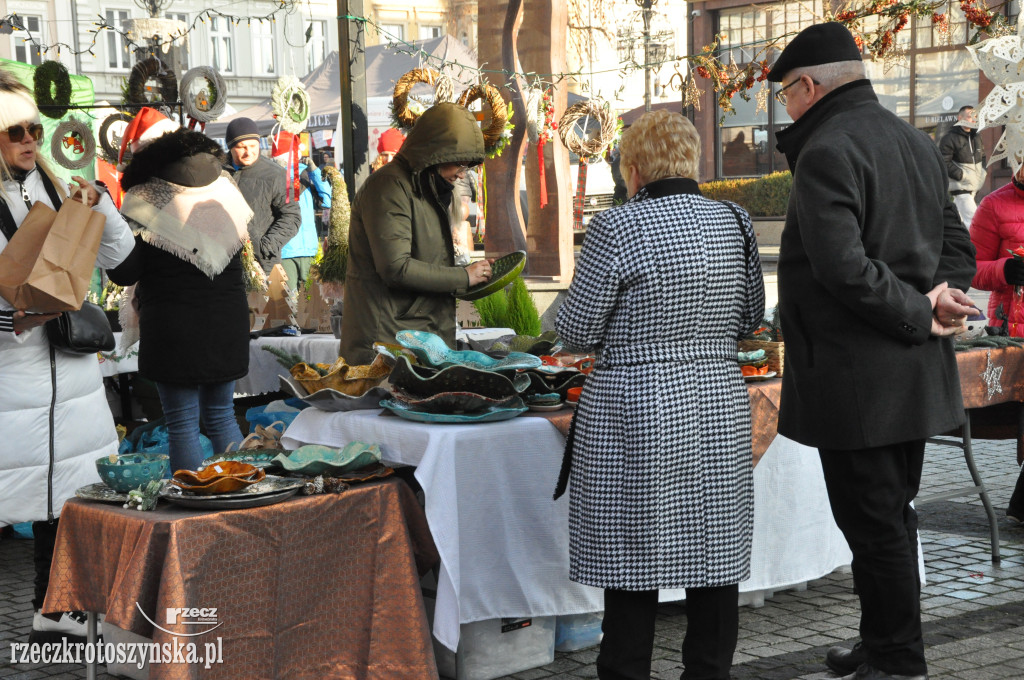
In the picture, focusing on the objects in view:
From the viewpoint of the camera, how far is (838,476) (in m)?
2.92

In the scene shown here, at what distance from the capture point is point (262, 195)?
697 cm

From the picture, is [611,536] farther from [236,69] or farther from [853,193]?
[236,69]

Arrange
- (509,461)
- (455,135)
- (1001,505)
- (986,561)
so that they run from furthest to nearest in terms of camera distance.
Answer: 1. (1001,505)
2. (986,561)
3. (455,135)
4. (509,461)

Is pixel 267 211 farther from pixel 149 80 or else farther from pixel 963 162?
pixel 963 162

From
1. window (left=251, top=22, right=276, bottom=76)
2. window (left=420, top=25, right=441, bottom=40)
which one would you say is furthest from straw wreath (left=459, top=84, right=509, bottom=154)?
window (left=251, top=22, right=276, bottom=76)

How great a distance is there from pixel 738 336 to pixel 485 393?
0.75 metres

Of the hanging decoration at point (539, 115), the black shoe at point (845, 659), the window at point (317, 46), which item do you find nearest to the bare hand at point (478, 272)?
the black shoe at point (845, 659)

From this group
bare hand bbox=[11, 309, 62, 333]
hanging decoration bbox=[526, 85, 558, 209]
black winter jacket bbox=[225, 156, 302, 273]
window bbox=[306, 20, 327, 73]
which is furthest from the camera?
window bbox=[306, 20, 327, 73]

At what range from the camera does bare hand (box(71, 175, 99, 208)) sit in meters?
3.55

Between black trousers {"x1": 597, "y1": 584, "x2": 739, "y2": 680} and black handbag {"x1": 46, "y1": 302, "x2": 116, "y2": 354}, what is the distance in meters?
1.86

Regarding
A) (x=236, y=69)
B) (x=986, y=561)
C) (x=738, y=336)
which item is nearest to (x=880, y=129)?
(x=738, y=336)

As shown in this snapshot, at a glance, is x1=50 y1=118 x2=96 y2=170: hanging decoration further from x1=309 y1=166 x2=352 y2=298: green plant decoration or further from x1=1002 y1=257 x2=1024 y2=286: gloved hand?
x1=1002 y1=257 x2=1024 y2=286: gloved hand

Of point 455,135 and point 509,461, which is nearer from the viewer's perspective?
point 509,461

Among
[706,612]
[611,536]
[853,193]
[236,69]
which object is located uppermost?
[236,69]
